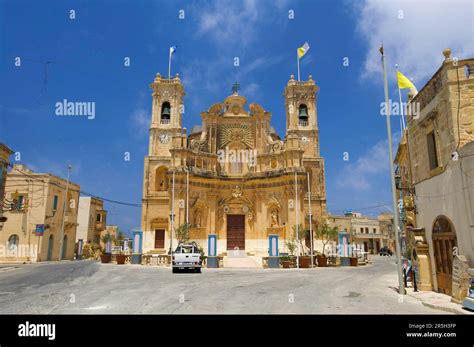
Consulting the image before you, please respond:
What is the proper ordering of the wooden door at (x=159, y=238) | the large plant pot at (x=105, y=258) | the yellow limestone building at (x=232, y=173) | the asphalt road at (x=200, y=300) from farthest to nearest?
the wooden door at (x=159, y=238) → the yellow limestone building at (x=232, y=173) → the large plant pot at (x=105, y=258) → the asphalt road at (x=200, y=300)

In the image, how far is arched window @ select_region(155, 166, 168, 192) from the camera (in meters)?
38.8

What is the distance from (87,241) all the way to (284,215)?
30956 millimetres

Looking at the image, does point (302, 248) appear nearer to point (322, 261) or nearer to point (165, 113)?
point (322, 261)

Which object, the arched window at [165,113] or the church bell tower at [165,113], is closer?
the church bell tower at [165,113]

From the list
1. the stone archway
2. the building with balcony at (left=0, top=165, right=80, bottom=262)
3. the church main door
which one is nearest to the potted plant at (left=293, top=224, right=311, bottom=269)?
the church main door

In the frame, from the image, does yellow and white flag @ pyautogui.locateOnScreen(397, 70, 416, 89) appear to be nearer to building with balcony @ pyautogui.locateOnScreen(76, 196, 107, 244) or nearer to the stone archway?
the stone archway

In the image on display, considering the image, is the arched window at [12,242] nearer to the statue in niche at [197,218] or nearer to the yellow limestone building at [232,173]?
the yellow limestone building at [232,173]

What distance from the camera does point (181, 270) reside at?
20516 millimetres

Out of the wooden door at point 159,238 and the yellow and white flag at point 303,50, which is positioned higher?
the yellow and white flag at point 303,50

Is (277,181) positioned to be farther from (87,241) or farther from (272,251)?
(87,241)

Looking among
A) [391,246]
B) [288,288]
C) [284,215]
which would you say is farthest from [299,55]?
[391,246]

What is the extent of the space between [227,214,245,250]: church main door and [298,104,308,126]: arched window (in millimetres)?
14793

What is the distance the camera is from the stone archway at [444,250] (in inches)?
449

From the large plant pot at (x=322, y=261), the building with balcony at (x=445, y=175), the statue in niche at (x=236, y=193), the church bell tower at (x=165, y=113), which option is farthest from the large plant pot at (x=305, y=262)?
the church bell tower at (x=165, y=113)
